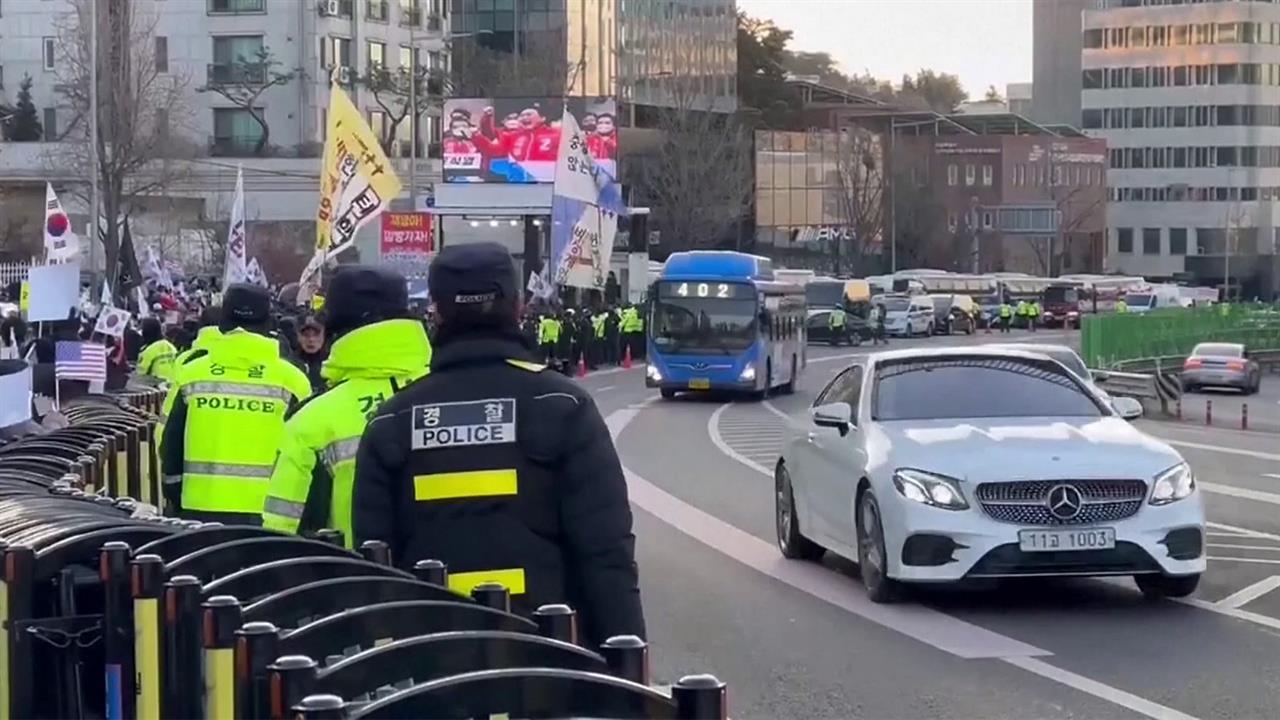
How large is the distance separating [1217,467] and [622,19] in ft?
262

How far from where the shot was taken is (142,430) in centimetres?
1305

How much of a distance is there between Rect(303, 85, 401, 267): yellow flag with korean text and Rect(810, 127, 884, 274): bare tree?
8854 centimetres

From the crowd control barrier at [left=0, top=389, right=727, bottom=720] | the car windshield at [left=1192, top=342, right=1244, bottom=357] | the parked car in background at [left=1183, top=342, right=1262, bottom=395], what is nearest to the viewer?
the crowd control barrier at [left=0, top=389, right=727, bottom=720]

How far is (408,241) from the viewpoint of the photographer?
46.8m

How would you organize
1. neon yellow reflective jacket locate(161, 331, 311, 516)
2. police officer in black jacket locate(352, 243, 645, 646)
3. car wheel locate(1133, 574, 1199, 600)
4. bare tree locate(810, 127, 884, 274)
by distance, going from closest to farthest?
1. police officer in black jacket locate(352, 243, 645, 646)
2. neon yellow reflective jacket locate(161, 331, 311, 516)
3. car wheel locate(1133, 574, 1199, 600)
4. bare tree locate(810, 127, 884, 274)

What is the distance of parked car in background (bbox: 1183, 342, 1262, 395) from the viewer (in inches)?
2229

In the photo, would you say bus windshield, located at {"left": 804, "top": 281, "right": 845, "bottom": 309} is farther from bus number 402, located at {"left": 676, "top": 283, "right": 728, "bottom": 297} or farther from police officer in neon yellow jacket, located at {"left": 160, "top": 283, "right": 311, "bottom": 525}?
police officer in neon yellow jacket, located at {"left": 160, "top": 283, "right": 311, "bottom": 525}

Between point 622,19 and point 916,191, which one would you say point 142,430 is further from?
point 916,191

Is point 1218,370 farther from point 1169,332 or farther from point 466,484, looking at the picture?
point 466,484

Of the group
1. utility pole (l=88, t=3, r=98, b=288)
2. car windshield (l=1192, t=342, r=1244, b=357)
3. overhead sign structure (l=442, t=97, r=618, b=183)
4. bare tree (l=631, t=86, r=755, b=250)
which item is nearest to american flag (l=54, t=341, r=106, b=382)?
utility pole (l=88, t=3, r=98, b=288)

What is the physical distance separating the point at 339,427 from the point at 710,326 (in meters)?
35.8

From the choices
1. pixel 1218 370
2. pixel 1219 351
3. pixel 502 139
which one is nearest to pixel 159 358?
pixel 1218 370

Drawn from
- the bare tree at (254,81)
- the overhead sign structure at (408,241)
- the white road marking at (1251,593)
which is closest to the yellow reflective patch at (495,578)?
the white road marking at (1251,593)

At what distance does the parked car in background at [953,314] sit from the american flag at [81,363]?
66830mm
